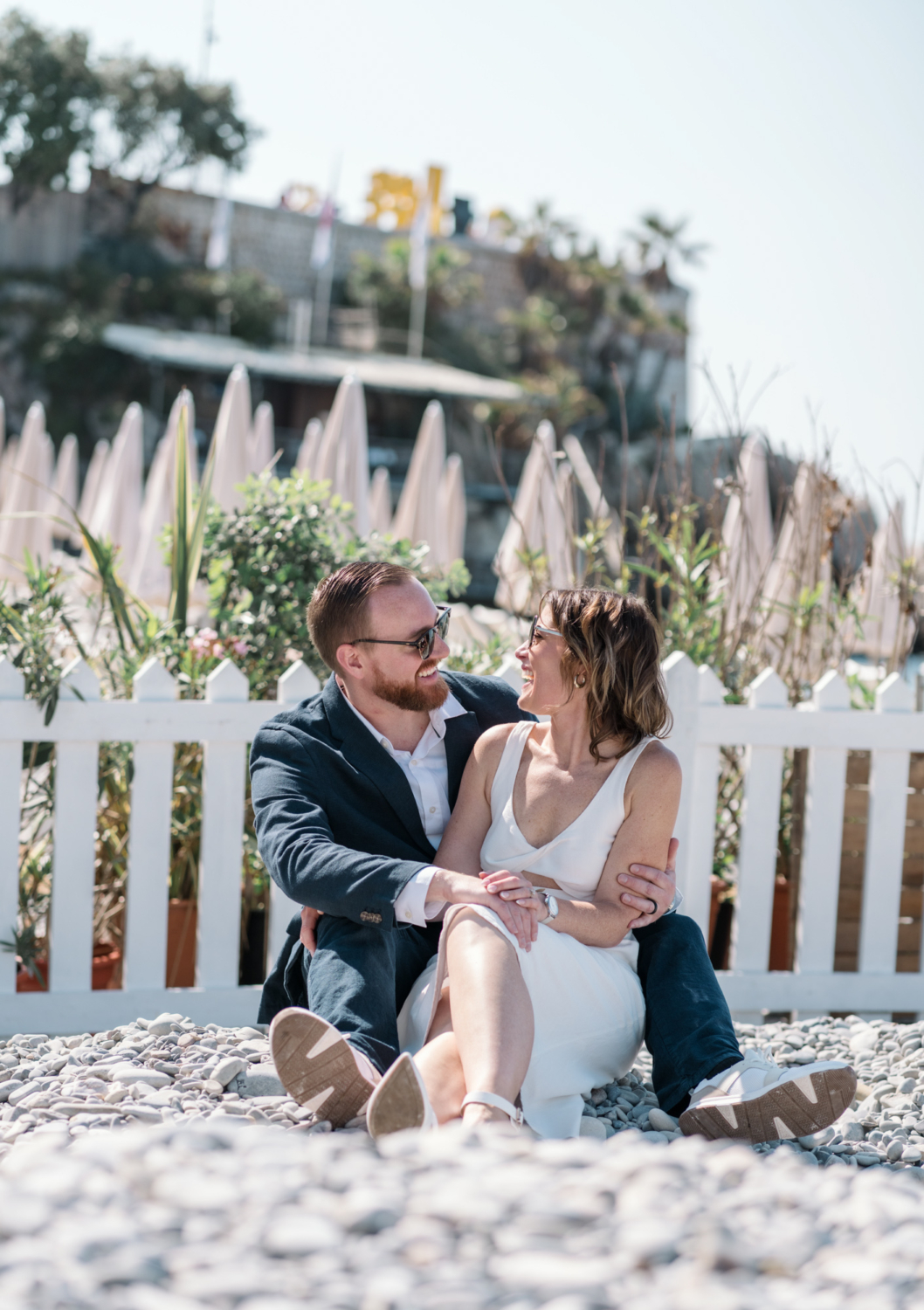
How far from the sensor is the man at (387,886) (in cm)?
221

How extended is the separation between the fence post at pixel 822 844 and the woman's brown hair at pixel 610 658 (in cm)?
129

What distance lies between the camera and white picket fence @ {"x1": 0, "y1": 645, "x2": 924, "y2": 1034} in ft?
10.7

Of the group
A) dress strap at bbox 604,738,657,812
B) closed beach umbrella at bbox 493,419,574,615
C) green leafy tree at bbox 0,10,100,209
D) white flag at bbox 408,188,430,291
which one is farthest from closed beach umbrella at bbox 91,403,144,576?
green leafy tree at bbox 0,10,100,209

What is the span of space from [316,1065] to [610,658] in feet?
3.42

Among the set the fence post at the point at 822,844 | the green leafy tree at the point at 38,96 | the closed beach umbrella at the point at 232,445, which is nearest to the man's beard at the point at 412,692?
the fence post at the point at 822,844

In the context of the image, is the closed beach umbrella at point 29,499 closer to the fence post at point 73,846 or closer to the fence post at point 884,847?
the fence post at point 73,846

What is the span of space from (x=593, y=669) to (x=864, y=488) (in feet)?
9.20

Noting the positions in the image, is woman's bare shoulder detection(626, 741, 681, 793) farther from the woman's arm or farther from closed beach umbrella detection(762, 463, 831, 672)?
closed beach umbrella detection(762, 463, 831, 672)

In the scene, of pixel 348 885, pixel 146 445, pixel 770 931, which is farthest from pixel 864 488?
pixel 146 445

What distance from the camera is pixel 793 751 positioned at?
161 inches

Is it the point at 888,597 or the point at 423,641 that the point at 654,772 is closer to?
the point at 423,641

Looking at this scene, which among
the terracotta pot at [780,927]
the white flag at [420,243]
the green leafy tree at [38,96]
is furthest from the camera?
the green leafy tree at [38,96]

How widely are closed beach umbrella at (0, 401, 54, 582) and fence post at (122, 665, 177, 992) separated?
6.82m

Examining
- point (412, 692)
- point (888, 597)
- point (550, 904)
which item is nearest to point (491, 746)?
point (412, 692)
